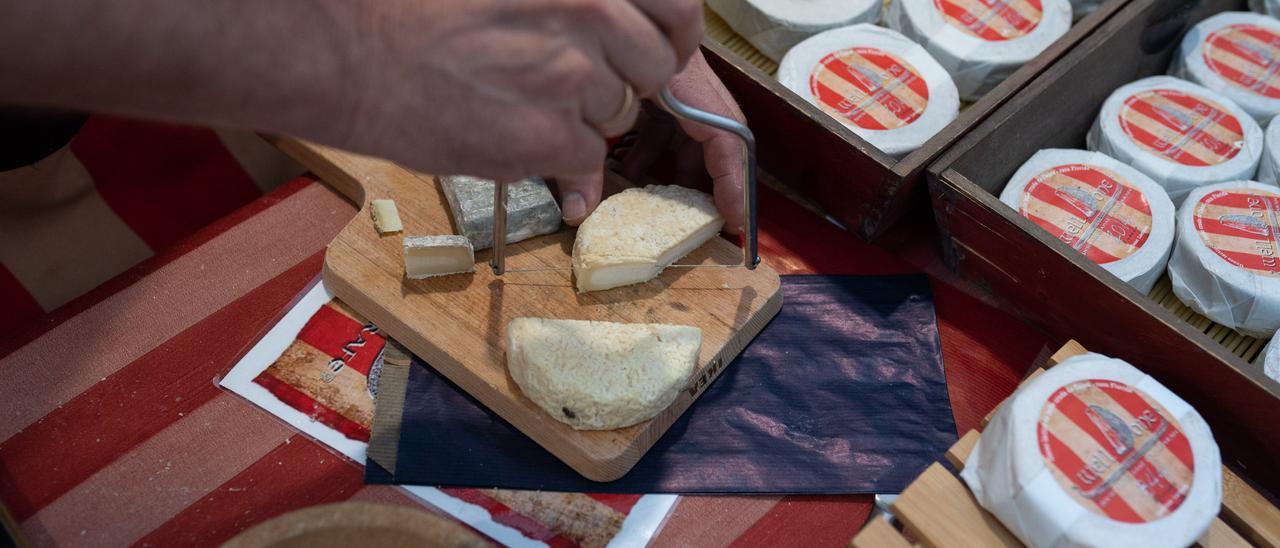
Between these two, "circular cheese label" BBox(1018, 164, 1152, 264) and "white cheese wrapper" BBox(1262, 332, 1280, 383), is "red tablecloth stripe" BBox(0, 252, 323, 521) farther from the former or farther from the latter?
"white cheese wrapper" BBox(1262, 332, 1280, 383)

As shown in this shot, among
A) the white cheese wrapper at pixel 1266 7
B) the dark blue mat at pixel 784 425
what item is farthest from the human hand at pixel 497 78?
the white cheese wrapper at pixel 1266 7

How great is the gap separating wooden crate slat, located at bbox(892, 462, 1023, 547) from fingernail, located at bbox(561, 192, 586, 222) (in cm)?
62

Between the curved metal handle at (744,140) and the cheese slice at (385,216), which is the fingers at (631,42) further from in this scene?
the cheese slice at (385,216)

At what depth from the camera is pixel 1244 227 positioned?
140 cm

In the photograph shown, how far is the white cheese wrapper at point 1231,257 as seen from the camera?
1.34 meters

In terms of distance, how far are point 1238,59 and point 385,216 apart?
1550 millimetres

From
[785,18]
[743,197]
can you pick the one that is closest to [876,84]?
[785,18]

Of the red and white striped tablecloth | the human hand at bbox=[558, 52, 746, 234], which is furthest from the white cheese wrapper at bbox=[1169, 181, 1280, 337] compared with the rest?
the human hand at bbox=[558, 52, 746, 234]

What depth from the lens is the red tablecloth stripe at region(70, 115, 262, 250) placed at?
1.64m

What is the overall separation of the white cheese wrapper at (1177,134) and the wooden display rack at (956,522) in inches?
23.1

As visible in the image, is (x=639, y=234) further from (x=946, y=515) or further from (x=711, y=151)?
(x=946, y=515)

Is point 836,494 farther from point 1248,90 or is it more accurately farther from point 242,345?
point 1248,90

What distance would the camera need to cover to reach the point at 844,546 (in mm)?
1239

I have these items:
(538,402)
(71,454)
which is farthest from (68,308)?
(538,402)
